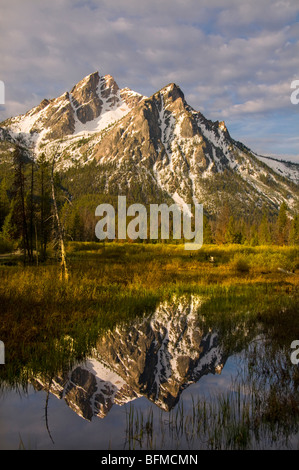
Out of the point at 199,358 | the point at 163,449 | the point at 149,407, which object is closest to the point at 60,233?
the point at 199,358

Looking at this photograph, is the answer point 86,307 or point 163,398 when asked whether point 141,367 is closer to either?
point 163,398

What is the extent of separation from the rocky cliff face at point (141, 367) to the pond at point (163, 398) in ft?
0.07

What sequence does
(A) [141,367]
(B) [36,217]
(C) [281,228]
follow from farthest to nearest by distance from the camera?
(C) [281,228] < (B) [36,217] < (A) [141,367]

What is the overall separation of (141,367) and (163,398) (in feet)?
5.18

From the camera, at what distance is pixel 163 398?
623 cm

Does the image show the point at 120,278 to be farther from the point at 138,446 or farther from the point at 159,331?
the point at 138,446

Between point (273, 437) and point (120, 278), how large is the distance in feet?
51.1

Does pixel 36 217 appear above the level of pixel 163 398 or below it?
above

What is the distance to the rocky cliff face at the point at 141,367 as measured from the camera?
6258 mm

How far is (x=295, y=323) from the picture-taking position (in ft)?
35.2

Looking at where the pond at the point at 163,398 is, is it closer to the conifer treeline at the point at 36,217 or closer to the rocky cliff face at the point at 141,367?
the rocky cliff face at the point at 141,367

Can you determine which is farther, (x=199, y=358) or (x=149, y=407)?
(x=199, y=358)

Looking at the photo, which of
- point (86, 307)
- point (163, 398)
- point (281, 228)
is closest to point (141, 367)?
point (163, 398)

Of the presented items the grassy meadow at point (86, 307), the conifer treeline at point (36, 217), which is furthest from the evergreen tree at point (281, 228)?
the grassy meadow at point (86, 307)
